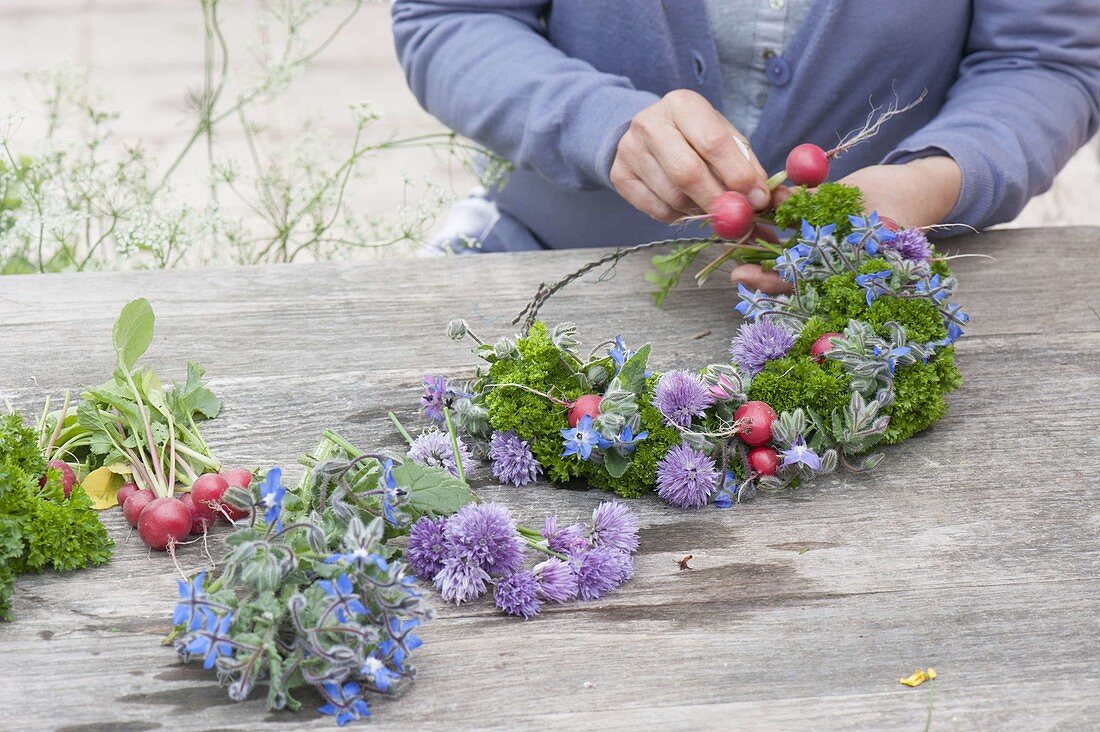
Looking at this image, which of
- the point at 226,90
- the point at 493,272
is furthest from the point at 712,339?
the point at 226,90

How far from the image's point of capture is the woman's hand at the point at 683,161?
138 centimetres

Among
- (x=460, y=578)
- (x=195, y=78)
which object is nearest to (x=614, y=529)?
(x=460, y=578)

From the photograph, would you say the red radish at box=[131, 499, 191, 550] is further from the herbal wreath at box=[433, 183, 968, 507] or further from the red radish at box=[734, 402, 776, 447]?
the red radish at box=[734, 402, 776, 447]

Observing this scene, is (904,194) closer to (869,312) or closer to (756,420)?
(869,312)

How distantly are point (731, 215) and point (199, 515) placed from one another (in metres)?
0.71

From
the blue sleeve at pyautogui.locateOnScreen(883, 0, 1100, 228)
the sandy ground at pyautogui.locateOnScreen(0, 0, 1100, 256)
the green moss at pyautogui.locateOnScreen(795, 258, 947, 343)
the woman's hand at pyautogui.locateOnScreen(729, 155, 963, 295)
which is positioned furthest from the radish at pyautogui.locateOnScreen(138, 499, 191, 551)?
the sandy ground at pyautogui.locateOnScreen(0, 0, 1100, 256)

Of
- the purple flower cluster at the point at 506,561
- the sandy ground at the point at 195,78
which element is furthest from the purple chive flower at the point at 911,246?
the sandy ground at the point at 195,78

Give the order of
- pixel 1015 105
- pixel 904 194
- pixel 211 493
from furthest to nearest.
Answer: pixel 1015 105, pixel 904 194, pixel 211 493

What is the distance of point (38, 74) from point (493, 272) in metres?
1.17

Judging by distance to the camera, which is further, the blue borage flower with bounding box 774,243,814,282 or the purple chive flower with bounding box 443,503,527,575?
the blue borage flower with bounding box 774,243,814,282

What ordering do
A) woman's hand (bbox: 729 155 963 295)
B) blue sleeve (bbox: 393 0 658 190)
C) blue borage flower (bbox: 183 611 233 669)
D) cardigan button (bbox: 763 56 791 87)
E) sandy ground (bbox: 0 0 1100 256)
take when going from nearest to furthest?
blue borage flower (bbox: 183 611 233 669)
woman's hand (bbox: 729 155 963 295)
blue sleeve (bbox: 393 0 658 190)
cardigan button (bbox: 763 56 791 87)
sandy ground (bbox: 0 0 1100 256)

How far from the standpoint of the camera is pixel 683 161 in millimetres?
1387

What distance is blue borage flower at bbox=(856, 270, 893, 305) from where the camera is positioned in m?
1.19

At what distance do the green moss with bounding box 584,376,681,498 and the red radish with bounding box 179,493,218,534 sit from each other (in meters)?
0.36
